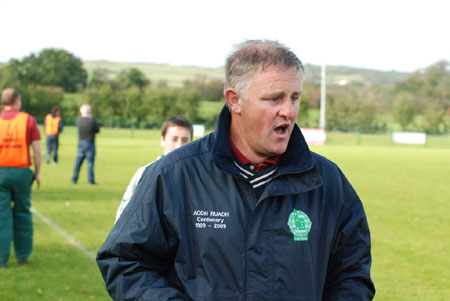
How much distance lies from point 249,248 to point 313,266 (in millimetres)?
287

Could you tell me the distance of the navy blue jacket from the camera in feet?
8.60

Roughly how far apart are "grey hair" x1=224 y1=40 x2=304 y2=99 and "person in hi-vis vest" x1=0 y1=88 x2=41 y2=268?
5.92 m

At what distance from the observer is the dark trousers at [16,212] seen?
811 cm

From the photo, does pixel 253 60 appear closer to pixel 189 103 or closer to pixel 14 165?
Result: pixel 14 165

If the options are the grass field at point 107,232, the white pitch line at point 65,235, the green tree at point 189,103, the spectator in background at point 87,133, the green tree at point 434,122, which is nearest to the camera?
the grass field at point 107,232

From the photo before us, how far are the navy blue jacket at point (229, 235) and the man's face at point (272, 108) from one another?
104 mm

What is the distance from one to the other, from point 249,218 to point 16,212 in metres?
6.44

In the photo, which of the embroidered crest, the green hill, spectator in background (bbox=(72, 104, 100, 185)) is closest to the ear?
the embroidered crest

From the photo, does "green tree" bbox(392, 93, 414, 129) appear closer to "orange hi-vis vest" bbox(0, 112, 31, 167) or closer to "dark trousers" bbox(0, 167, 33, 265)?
"dark trousers" bbox(0, 167, 33, 265)

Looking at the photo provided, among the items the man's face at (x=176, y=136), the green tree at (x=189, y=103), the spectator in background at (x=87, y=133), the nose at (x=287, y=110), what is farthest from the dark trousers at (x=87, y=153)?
the green tree at (x=189, y=103)

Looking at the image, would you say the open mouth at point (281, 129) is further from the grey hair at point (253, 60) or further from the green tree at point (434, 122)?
the green tree at point (434, 122)

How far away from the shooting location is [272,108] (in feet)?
8.96

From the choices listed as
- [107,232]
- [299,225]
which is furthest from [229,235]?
[107,232]

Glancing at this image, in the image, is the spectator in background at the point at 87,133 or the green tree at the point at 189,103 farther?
the green tree at the point at 189,103
